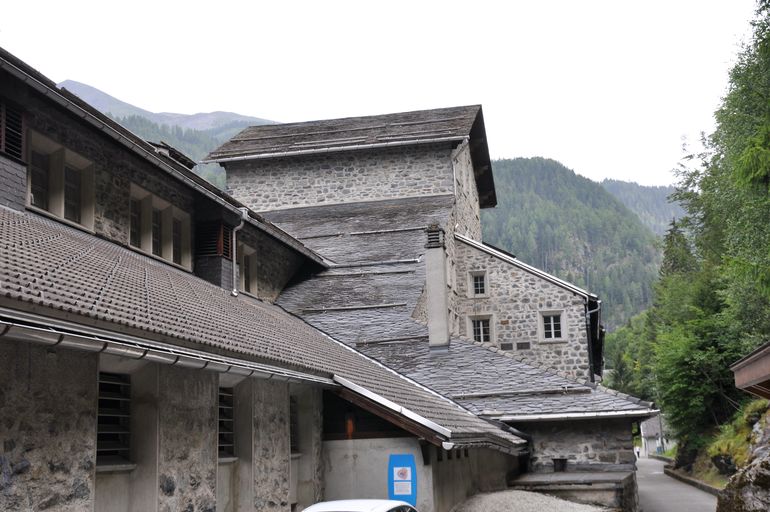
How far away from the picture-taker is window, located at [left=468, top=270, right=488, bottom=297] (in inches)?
1133

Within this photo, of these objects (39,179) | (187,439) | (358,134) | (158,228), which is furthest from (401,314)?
(187,439)

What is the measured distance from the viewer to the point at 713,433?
35.1 metres

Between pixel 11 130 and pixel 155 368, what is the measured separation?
14.5 ft

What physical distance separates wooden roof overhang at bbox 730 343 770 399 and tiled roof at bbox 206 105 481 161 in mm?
20702

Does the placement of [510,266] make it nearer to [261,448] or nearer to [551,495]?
[551,495]

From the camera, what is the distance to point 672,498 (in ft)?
92.2

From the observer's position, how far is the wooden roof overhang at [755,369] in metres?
8.34

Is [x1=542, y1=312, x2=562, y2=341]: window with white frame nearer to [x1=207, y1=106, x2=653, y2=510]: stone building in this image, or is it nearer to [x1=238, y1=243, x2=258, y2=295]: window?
[x1=207, y1=106, x2=653, y2=510]: stone building

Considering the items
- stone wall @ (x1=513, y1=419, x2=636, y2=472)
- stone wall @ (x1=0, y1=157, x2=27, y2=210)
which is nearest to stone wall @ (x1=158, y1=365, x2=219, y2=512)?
stone wall @ (x1=0, y1=157, x2=27, y2=210)

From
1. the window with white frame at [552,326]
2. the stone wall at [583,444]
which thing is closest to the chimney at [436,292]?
the stone wall at [583,444]

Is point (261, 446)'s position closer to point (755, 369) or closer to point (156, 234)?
point (156, 234)

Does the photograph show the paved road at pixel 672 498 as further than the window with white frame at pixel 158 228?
Yes

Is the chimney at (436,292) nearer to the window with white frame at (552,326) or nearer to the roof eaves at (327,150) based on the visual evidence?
the window with white frame at (552,326)

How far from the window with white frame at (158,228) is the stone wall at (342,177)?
515 inches
